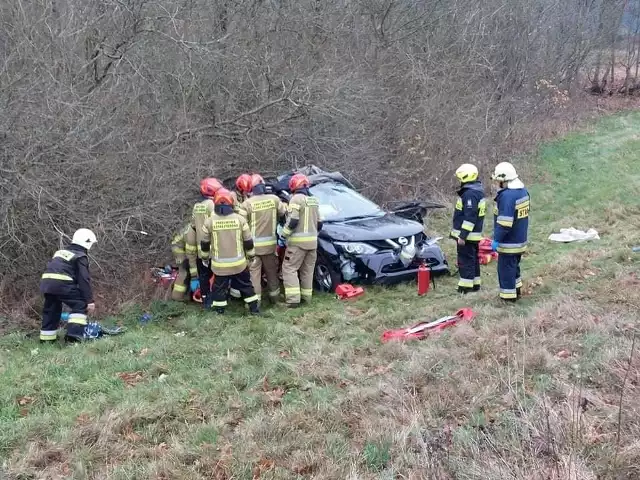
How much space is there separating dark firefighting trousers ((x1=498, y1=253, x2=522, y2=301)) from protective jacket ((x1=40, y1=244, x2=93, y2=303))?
4951 mm

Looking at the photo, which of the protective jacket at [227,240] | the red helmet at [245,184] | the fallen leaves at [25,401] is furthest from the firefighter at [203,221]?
the fallen leaves at [25,401]

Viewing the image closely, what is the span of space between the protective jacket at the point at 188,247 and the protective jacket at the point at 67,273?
55.8 inches

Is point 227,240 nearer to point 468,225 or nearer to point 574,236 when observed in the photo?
point 468,225

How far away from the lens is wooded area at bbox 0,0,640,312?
27.8 ft

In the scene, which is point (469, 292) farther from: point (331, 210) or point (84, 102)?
point (84, 102)

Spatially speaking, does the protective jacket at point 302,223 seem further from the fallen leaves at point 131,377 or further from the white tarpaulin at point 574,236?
the white tarpaulin at point 574,236

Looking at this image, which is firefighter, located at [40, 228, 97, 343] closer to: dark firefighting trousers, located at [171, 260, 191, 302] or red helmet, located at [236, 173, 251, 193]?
dark firefighting trousers, located at [171, 260, 191, 302]

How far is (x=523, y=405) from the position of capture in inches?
170

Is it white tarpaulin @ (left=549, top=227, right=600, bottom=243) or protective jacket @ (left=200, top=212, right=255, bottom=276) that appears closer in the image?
protective jacket @ (left=200, top=212, right=255, bottom=276)

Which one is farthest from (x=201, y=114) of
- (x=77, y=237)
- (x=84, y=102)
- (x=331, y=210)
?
(x=77, y=237)

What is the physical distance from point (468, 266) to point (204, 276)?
11.7 ft

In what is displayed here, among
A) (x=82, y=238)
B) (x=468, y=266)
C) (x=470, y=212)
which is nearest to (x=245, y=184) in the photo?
(x=82, y=238)

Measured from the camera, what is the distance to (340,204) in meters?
9.52

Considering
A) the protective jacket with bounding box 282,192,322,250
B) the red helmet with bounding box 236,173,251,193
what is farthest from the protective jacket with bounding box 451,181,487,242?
the red helmet with bounding box 236,173,251,193
